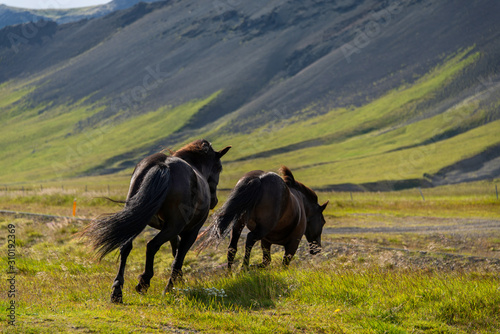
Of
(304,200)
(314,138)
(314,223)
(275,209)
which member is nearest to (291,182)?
(304,200)

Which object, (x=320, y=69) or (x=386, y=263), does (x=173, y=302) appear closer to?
(x=386, y=263)

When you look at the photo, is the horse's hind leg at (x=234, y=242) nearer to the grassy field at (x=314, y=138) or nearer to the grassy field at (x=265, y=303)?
the grassy field at (x=265, y=303)

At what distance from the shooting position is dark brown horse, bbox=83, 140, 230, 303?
7793 mm

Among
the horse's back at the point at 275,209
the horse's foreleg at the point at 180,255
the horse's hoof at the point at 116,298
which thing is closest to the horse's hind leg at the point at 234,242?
the horse's back at the point at 275,209

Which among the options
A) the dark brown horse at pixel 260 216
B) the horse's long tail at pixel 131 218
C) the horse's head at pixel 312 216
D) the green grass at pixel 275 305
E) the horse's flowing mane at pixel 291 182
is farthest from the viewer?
the horse's head at pixel 312 216

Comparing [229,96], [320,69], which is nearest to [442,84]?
[320,69]

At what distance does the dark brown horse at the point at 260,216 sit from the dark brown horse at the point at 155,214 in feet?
2.45

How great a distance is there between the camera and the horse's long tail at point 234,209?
31.8 feet

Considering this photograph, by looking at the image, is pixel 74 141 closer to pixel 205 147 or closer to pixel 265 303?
pixel 205 147

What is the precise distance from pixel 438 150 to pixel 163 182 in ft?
409

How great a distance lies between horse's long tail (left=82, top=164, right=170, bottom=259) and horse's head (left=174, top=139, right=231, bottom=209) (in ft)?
6.66

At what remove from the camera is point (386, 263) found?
1289 centimetres

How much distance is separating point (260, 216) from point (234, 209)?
0.68 m

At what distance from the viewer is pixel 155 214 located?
8.42 metres
